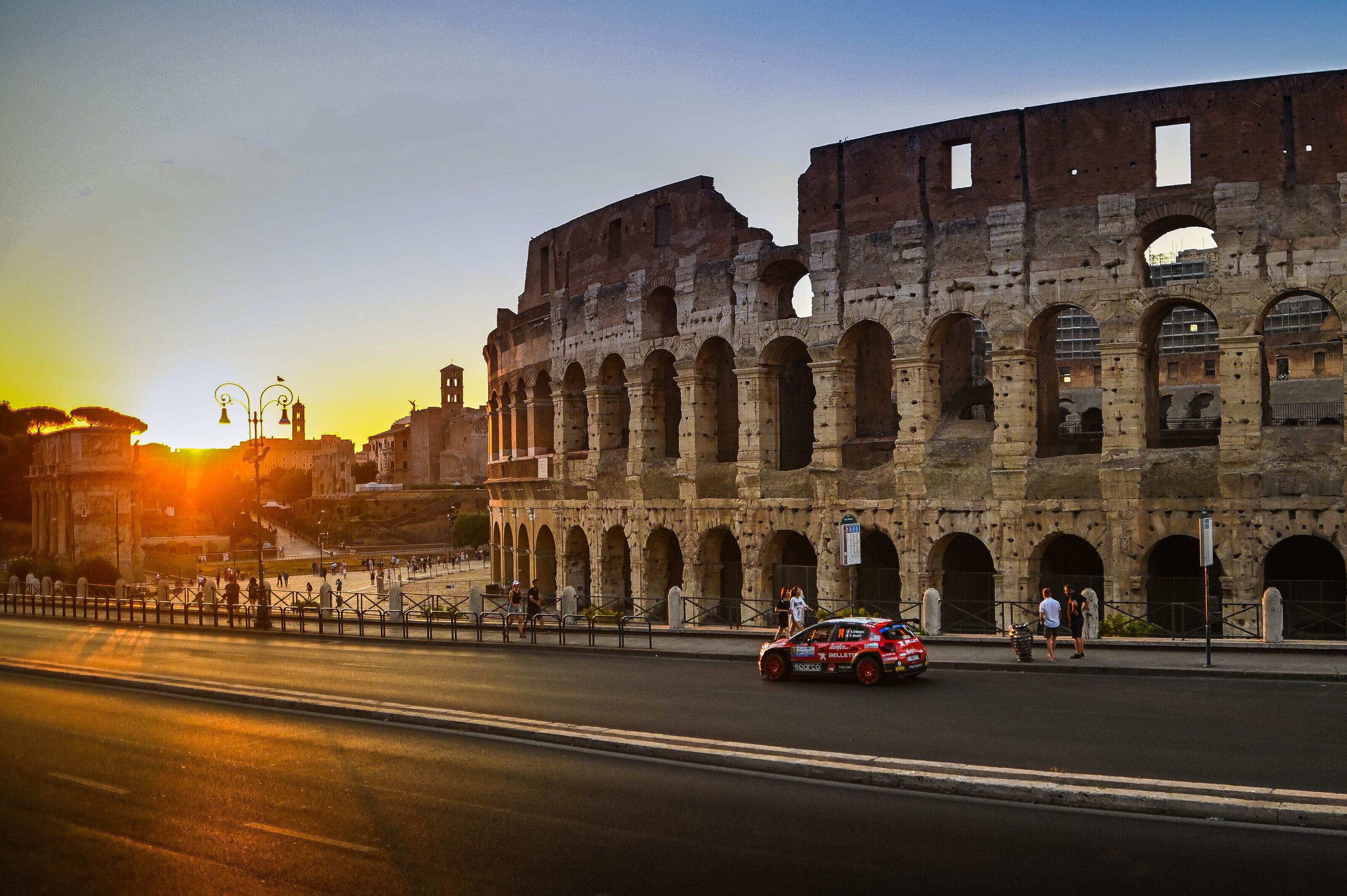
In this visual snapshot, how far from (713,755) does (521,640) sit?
584 inches

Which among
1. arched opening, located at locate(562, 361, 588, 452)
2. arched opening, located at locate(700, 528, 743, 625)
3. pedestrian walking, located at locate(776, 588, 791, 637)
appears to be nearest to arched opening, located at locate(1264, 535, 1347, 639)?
pedestrian walking, located at locate(776, 588, 791, 637)

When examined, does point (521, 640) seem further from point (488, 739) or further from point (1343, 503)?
point (1343, 503)

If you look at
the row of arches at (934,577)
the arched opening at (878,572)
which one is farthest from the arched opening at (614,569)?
the arched opening at (878,572)

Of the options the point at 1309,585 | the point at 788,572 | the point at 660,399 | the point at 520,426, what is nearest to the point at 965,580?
the point at 788,572

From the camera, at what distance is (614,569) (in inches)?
1547

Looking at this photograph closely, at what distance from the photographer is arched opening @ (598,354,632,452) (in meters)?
39.2

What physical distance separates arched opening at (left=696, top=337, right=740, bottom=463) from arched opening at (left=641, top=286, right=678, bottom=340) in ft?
6.68

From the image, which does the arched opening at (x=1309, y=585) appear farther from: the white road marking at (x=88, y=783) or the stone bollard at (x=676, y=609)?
the white road marking at (x=88, y=783)

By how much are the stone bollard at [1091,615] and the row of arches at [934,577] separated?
4.92 ft

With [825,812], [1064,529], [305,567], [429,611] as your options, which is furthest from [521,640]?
[305,567]

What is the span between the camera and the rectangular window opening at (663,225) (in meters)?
36.8

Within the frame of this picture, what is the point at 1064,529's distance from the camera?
28234 millimetres

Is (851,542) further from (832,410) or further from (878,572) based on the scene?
(878,572)

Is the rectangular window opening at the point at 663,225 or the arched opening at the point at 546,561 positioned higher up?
the rectangular window opening at the point at 663,225
